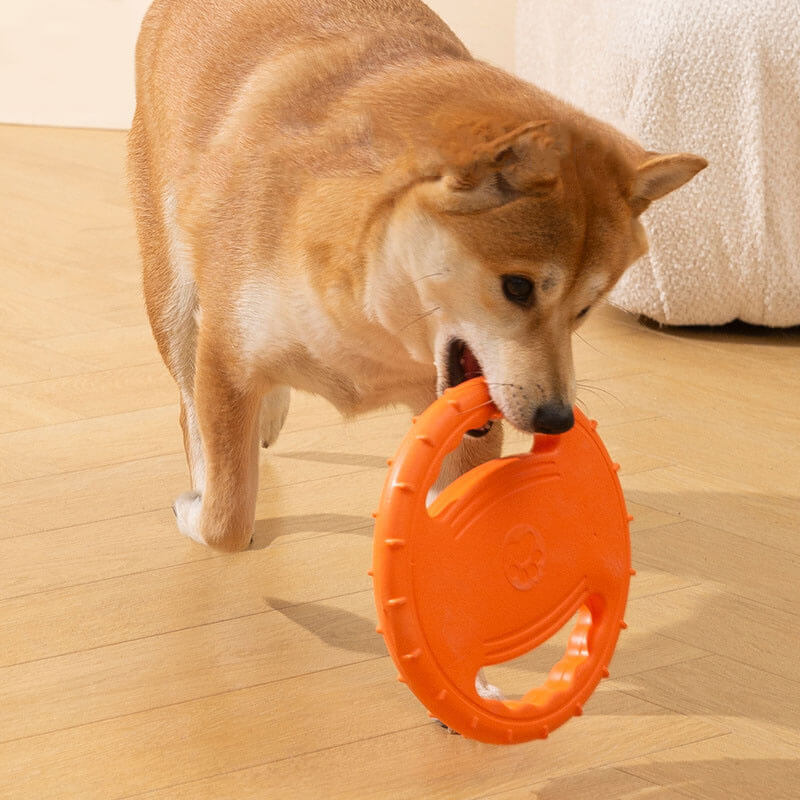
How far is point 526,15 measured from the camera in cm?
315

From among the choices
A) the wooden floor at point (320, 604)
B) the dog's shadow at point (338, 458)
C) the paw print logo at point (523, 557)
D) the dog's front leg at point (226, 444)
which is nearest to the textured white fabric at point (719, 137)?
the wooden floor at point (320, 604)

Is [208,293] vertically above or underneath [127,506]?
above

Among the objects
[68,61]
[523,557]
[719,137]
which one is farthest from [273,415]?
[68,61]

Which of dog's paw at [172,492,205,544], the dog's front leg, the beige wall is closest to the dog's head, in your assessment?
the dog's front leg

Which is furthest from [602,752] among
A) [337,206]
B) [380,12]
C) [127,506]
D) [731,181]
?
[731,181]

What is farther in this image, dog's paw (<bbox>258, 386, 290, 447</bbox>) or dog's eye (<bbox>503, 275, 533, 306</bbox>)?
dog's paw (<bbox>258, 386, 290, 447</bbox>)

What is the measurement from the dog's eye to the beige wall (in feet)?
11.9

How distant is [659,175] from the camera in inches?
52.4

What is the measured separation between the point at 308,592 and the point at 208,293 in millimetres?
432

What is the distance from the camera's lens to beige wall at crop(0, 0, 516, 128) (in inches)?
179

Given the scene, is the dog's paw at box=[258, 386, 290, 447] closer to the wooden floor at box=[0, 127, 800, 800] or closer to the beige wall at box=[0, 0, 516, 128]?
the wooden floor at box=[0, 127, 800, 800]

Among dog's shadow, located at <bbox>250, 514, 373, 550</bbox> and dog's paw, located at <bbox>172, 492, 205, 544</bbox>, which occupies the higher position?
dog's paw, located at <bbox>172, 492, 205, 544</bbox>

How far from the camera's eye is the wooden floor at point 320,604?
4.22 ft

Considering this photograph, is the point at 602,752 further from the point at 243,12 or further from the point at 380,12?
the point at 243,12
